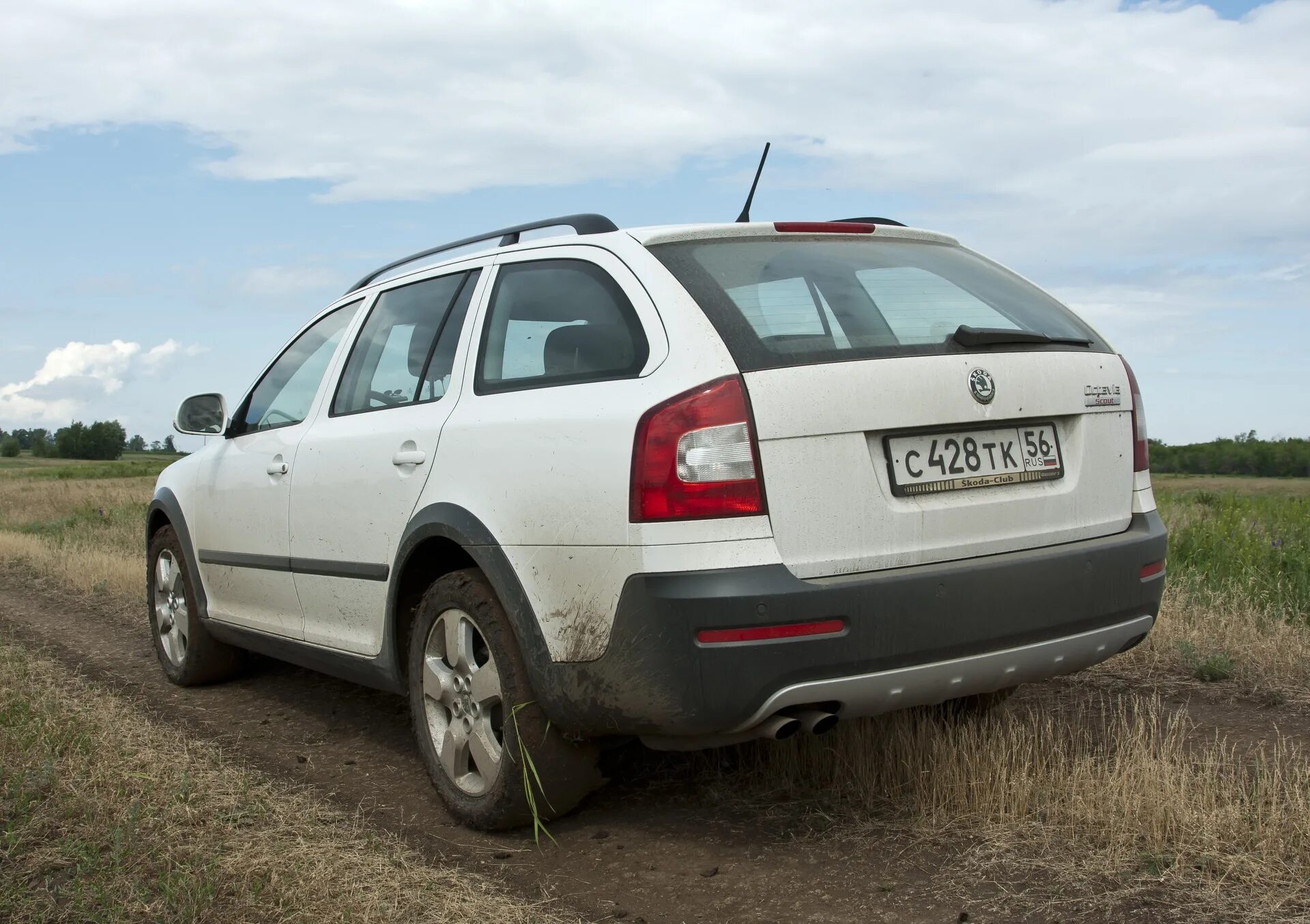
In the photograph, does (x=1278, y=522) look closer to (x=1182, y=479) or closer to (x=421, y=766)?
(x=421, y=766)

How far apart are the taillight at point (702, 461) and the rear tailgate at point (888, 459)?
4cm

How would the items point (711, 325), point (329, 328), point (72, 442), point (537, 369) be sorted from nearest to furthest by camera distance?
point (711, 325) → point (537, 369) → point (329, 328) → point (72, 442)

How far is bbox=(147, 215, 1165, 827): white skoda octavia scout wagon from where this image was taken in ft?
10.4

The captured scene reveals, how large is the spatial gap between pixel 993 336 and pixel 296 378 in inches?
124

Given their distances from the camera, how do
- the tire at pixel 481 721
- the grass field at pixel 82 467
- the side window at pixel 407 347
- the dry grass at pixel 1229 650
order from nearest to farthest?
the tire at pixel 481 721 → the side window at pixel 407 347 → the dry grass at pixel 1229 650 → the grass field at pixel 82 467

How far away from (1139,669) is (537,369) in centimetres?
329

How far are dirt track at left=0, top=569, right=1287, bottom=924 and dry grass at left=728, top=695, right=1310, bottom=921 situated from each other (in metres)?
0.14

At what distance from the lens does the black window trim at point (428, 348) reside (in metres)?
4.36

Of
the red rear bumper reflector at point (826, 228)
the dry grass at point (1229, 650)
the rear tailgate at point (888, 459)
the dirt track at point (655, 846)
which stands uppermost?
the red rear bumper reflector at point (826, 228)

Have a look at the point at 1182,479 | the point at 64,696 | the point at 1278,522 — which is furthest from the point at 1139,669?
the point at 1182,479

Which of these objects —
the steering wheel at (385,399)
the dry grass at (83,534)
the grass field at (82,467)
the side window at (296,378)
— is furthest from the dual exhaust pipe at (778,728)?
the grass field at (82,467)

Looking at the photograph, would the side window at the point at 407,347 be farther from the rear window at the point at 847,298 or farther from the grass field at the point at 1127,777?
the grass field at the point at 1127,777

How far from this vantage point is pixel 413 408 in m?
4.30

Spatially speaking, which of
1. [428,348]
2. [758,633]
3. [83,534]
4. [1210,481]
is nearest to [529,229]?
[428,348]
